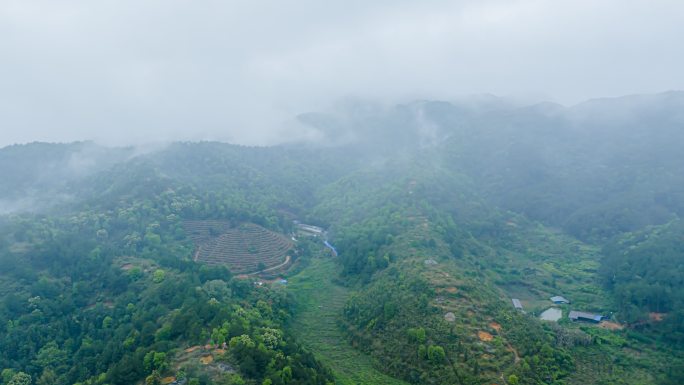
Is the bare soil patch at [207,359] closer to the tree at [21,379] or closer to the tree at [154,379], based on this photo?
the tree at [154,379]

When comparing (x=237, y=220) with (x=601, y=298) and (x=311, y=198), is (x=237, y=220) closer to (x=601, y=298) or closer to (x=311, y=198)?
(x=311, y=198)

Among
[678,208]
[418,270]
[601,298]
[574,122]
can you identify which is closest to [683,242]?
[601,298]

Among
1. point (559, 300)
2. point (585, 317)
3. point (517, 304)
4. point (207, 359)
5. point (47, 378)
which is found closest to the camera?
point (207, 359)

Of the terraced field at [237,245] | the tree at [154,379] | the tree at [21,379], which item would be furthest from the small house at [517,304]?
the tree at [21,379]

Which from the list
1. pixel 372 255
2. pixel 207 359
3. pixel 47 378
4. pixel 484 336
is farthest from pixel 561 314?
pixel 47 378

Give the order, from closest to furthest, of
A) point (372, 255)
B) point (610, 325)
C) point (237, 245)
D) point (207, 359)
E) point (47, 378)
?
point (207, 359) < point (47, 378) < point (610, 325) < point (372, 255) < point (237, 245)

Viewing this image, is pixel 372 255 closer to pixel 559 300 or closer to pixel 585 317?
pixel 559 300
